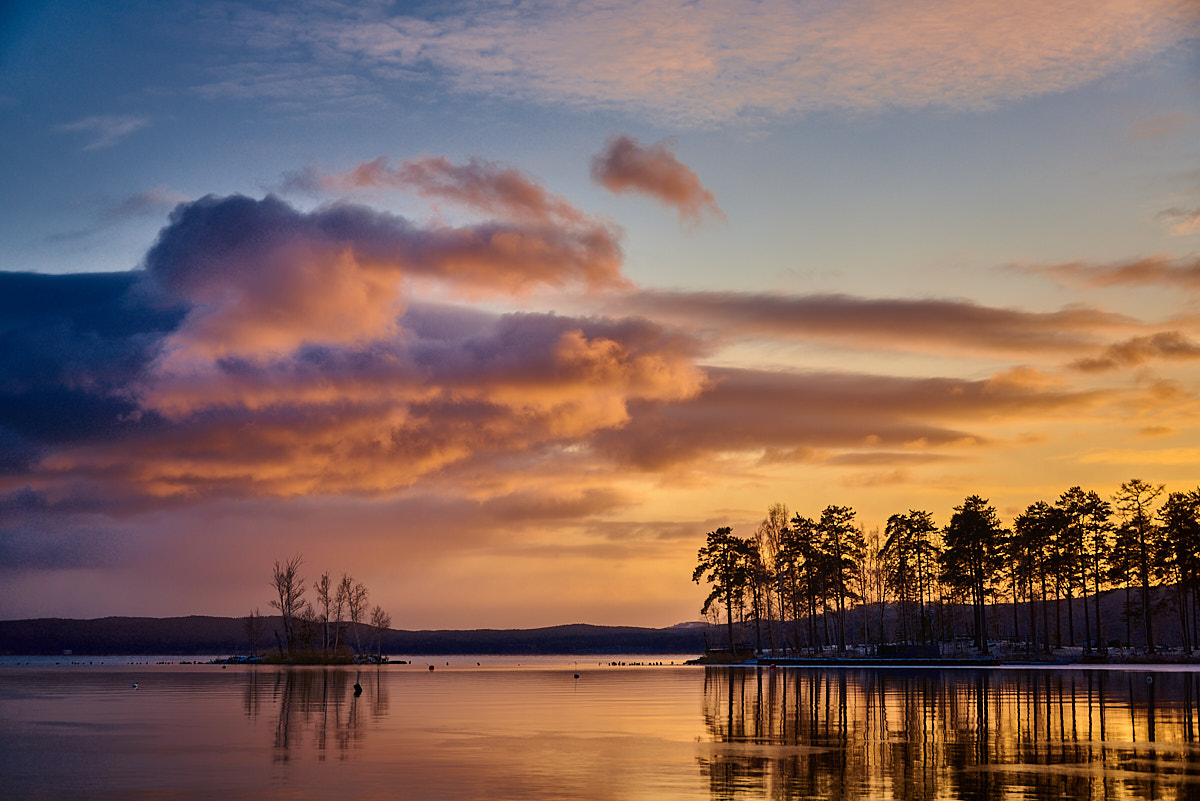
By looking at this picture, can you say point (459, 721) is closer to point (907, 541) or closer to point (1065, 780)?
point (1065, 780)

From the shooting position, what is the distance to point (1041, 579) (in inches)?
5714

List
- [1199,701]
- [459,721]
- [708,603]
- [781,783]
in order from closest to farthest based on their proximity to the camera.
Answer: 1. [781,783]
2. [459,721]
3. [1199,701]
4. [708,603]

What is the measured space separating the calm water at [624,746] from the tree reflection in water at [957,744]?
0.40 ft

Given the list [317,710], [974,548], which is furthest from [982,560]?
[317,710]

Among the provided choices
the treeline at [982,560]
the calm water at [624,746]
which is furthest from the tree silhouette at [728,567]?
the calm water at [624,746]

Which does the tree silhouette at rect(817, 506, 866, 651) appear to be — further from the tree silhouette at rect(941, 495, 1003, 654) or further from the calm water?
the calm water

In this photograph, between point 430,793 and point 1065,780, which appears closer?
point 430,793

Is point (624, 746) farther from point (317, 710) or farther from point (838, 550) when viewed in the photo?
point (838, 550)

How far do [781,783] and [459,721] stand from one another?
27.1 metres

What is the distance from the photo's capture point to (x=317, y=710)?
58.5m

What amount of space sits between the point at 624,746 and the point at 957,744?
11.9m

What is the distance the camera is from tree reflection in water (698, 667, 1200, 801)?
1078 inches

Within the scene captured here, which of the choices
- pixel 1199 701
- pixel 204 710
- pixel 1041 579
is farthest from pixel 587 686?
pixel 1041 579

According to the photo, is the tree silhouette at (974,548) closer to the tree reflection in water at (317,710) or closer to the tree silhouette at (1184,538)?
the tree silhouette at (1184,538)
